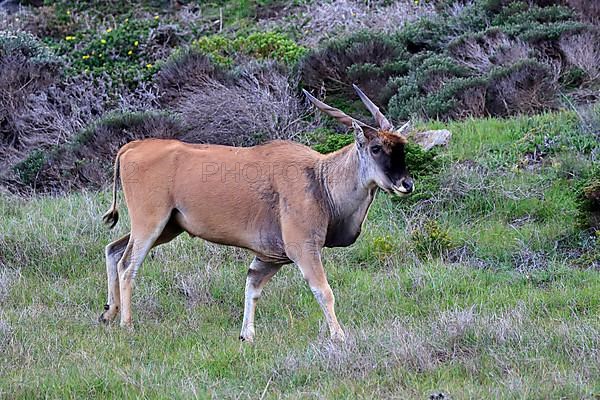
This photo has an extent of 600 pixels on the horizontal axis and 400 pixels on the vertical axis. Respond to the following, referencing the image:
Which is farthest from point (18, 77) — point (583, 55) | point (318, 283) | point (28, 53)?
point (318, 283)

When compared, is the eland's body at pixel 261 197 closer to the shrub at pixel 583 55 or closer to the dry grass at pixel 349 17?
the shrub at pixel 583 55

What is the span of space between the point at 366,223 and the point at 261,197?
2874 millimetres

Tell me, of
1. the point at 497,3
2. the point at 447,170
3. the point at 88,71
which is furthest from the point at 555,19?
the point at 88,71

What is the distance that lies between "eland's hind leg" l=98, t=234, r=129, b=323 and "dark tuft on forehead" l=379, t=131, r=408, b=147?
2705 millimetres

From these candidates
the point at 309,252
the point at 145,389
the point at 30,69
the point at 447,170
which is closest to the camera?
the point at 145,389

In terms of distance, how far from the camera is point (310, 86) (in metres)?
16.0

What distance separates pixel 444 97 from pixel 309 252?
7.34m

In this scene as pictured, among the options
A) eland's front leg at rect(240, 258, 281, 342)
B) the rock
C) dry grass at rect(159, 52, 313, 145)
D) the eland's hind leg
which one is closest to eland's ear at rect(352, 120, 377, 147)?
eland's front leg at rect(240, 258, 281, 342)

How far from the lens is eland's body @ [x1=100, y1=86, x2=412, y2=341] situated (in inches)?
308

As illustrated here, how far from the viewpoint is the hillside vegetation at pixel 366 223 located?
678 cm

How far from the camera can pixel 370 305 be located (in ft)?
28.5

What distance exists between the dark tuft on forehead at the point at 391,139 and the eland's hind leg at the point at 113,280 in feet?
8.87

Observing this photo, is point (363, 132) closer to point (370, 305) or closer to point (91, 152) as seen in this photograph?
point (370, 305)

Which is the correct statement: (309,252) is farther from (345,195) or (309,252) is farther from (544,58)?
A: (544,58)
